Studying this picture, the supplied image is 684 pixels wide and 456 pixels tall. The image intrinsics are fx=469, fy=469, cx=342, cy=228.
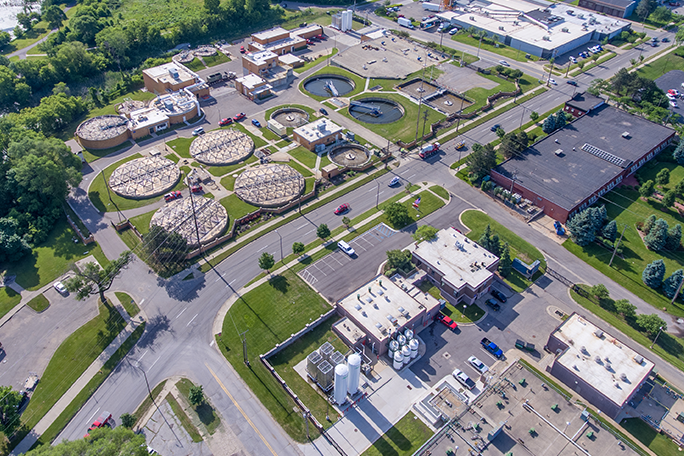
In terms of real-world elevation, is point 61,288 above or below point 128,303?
below

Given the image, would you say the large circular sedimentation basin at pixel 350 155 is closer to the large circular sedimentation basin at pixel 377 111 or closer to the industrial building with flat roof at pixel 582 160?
the large circular sedimentation basin at pixel 377 111

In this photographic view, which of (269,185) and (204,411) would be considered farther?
(269,185)

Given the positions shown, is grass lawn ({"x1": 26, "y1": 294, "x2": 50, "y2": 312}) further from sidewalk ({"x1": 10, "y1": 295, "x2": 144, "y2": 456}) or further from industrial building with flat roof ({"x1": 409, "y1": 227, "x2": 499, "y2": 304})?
industrial building with flat roof ({"x1": 409, "y1": 227, "x2": 499, "y2": 304})

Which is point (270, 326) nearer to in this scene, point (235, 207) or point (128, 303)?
point (128, 303)

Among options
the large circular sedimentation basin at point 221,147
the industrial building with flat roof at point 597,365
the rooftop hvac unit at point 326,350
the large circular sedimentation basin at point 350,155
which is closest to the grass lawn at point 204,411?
the rooftop hvac unit at point 326,350

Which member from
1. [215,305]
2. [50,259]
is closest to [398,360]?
[215,305]

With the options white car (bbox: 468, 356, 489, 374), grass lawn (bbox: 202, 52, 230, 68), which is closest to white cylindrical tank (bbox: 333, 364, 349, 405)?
white car (bbox: 468, 356, 489, 374)

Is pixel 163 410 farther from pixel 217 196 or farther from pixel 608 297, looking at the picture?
pixel 608 297
